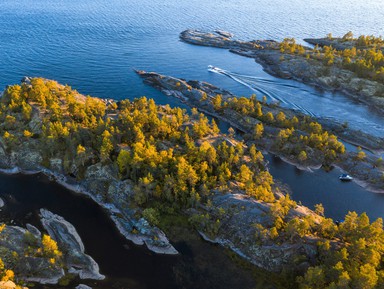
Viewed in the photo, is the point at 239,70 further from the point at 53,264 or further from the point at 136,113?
the point at 53,264

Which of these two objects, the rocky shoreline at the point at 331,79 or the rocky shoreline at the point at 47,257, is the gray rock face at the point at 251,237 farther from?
the rocky shoreline at the point at 331,79

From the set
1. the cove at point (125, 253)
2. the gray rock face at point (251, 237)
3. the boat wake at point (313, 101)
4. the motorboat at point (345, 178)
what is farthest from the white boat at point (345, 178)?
the cove at point (125, 253)

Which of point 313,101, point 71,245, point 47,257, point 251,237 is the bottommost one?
point 71,245

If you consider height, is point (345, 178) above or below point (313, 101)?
below

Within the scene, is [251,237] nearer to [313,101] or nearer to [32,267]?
[32,267]

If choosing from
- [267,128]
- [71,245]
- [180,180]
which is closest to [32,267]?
[71,245]

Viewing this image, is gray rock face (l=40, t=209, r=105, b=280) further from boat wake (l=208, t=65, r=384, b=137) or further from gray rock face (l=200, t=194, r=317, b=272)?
boat wake (l=208, t=65, r=384, b=137)

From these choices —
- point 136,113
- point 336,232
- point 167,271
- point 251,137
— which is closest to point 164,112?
point 136,113

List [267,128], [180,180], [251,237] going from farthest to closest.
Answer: [267,128] → [180,180] → [251,237]
